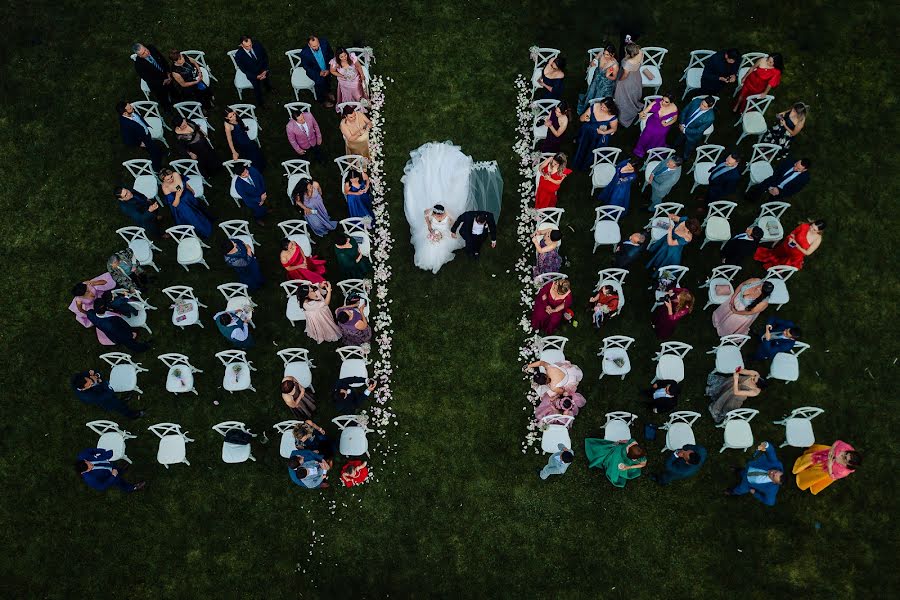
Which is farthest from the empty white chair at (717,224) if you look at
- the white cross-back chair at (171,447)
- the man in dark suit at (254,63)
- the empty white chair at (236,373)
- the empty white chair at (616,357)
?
the white cross-back chair at (171,447)

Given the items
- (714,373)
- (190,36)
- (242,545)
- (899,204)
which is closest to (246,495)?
(242,545)

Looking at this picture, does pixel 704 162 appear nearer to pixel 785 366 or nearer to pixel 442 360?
pixel 785 366

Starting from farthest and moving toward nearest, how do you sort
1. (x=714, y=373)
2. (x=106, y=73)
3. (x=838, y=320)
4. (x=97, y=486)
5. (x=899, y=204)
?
(x=106, y=73), (x=899, y=204), (x=838, y=320), (x=714, y=373), (x=97, y=486)

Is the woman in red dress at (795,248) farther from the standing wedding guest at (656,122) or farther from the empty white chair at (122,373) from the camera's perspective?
the empty white chair at (122,373)

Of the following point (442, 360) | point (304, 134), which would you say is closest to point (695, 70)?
point (442, 360)

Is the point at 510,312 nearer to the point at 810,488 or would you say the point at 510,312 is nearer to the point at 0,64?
the point at 810,488

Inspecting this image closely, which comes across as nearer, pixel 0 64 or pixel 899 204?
pixel 899 204
